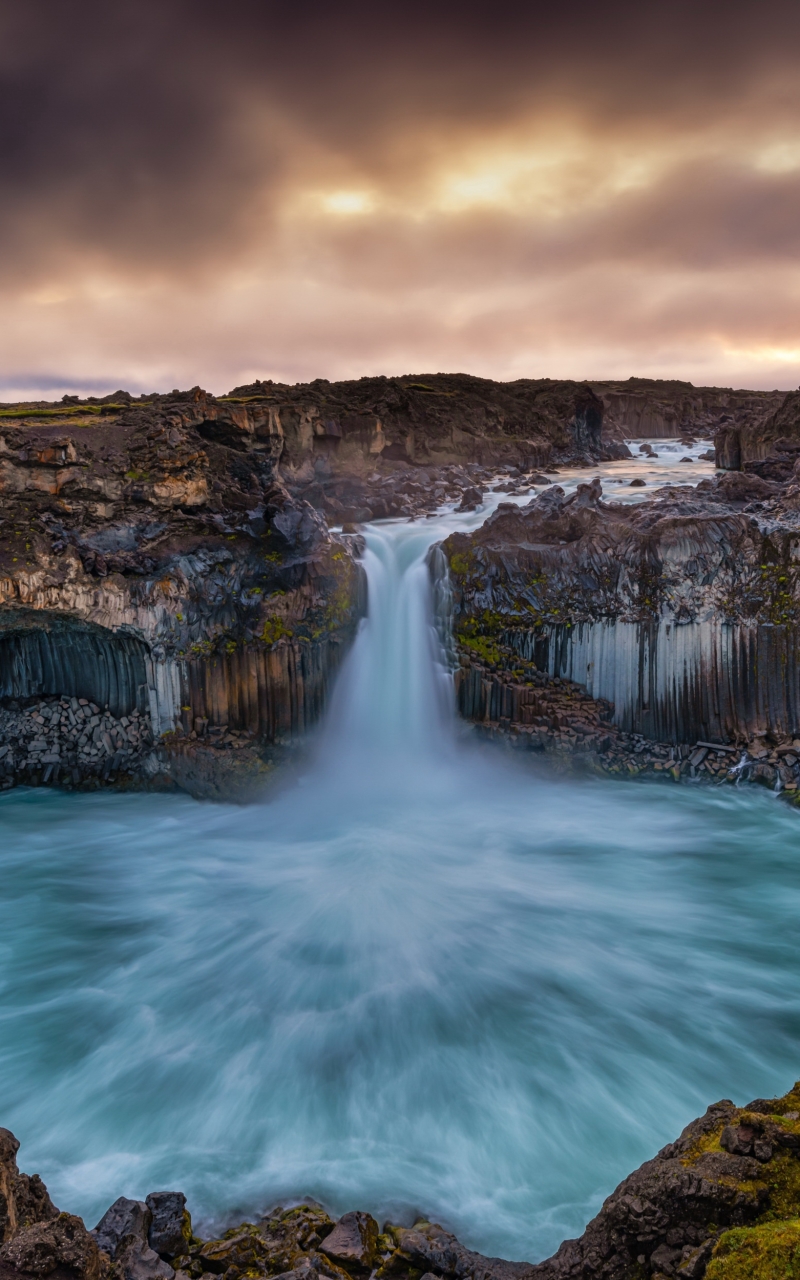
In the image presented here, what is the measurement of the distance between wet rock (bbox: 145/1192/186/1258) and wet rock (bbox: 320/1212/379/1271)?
85 centimetres

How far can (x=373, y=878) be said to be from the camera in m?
9.95

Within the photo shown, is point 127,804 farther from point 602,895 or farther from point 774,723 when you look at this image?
point 774,723

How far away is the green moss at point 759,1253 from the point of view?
2.52 metres

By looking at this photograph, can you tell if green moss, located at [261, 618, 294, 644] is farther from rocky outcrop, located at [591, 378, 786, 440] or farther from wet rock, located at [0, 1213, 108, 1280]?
rocky outcrop, located at [591, 378, 786, 440]

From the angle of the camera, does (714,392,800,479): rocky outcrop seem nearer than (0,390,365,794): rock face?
No

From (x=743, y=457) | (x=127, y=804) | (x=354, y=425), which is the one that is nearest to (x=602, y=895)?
(x=127, y=804)

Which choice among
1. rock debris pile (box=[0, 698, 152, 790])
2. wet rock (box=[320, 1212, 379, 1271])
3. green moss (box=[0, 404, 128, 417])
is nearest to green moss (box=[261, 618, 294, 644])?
rock debris pile (box=[0, 698, 152, 790])

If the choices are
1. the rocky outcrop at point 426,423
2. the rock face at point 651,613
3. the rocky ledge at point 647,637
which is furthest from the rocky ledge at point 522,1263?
the rocky outcrop at point 426,423

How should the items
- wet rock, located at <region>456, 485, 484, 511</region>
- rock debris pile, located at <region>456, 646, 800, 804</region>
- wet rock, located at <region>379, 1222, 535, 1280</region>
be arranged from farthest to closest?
wet rock, located at <region>456, 485, 484, 511</region>, rock debris pile, located at <region>456, 646, 800, 804</region>, wet rock, located at <region>379, 1222, 535, 1280</region>

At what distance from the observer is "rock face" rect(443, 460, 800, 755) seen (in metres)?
12.3

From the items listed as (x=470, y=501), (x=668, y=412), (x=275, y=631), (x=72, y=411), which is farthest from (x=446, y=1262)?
(x=668, y=412)

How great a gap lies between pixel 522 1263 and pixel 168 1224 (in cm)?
212

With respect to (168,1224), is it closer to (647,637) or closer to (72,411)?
(647,637)

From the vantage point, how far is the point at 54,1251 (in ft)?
10.3
